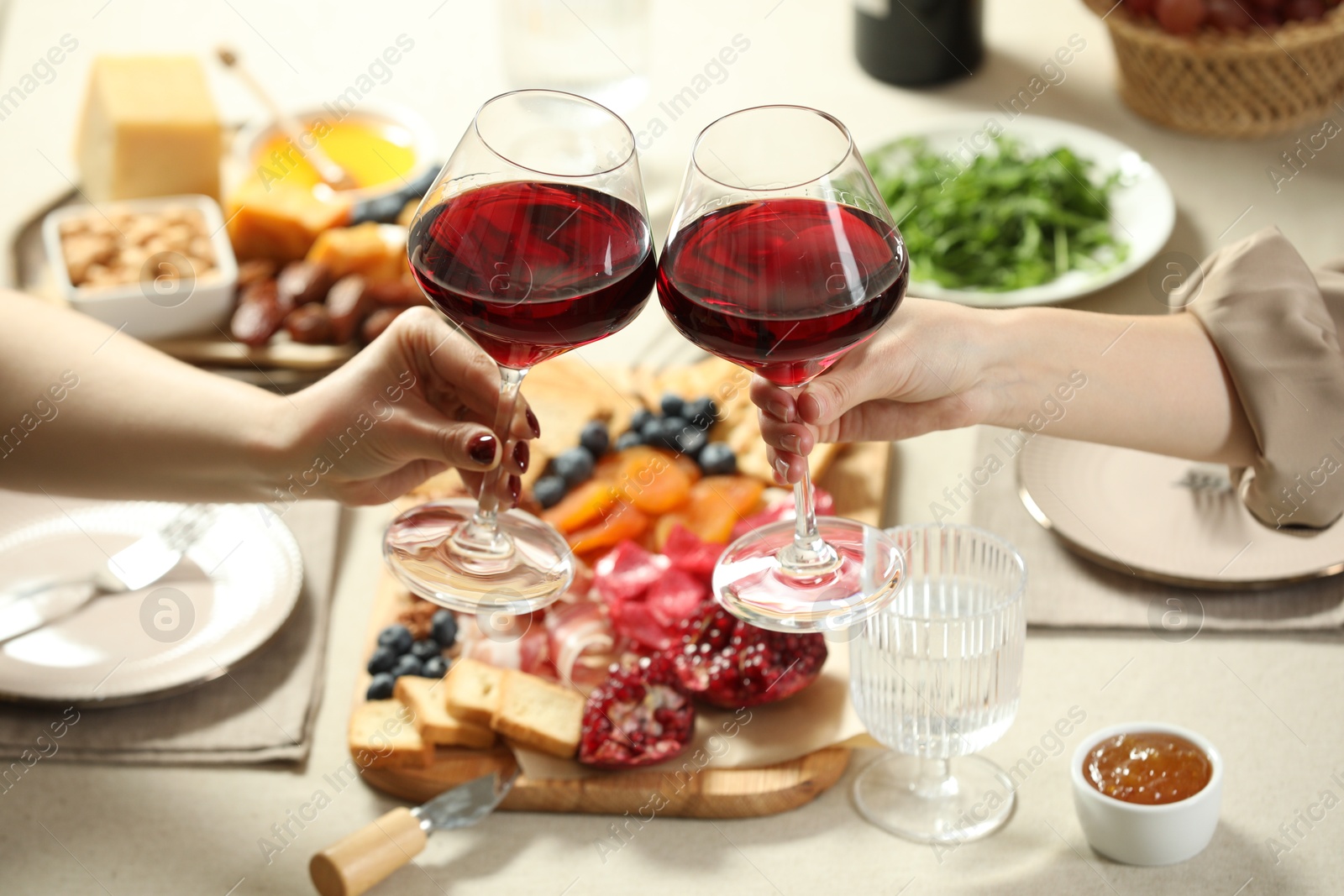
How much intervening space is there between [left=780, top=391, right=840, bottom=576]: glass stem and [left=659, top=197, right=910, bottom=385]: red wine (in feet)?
0.52

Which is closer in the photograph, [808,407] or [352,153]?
[808,407]

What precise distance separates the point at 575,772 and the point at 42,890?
0.45 meters

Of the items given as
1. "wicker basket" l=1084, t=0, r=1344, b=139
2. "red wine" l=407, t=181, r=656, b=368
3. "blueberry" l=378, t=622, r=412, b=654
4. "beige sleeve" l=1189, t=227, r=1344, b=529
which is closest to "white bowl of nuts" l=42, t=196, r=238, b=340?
"blueberry" l=378, t=622, r=412, b=654

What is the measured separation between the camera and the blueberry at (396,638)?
1.31 meters

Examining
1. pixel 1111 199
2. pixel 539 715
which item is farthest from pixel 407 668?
pixel 1111 199

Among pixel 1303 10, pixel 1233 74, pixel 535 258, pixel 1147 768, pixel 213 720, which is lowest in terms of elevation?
pixel 213 720

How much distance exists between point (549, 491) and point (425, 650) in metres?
0.24

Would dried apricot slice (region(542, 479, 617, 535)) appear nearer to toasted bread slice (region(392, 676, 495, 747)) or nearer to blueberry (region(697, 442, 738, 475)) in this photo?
blueberry (region(697, 442, 738, 475))

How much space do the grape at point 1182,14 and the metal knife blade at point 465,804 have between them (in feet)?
4.76

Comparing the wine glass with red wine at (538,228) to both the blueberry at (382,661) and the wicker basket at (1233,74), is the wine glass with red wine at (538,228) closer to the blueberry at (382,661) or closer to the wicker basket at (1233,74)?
the blueberry at (382,661)

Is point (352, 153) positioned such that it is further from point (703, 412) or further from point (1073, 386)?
point (1073, 386)

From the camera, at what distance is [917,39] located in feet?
7.40

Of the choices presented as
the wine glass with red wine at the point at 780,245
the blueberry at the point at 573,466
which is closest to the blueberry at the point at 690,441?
the blueberry at the point at 573,466

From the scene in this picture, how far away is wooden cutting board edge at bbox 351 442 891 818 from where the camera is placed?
1.17 metres
